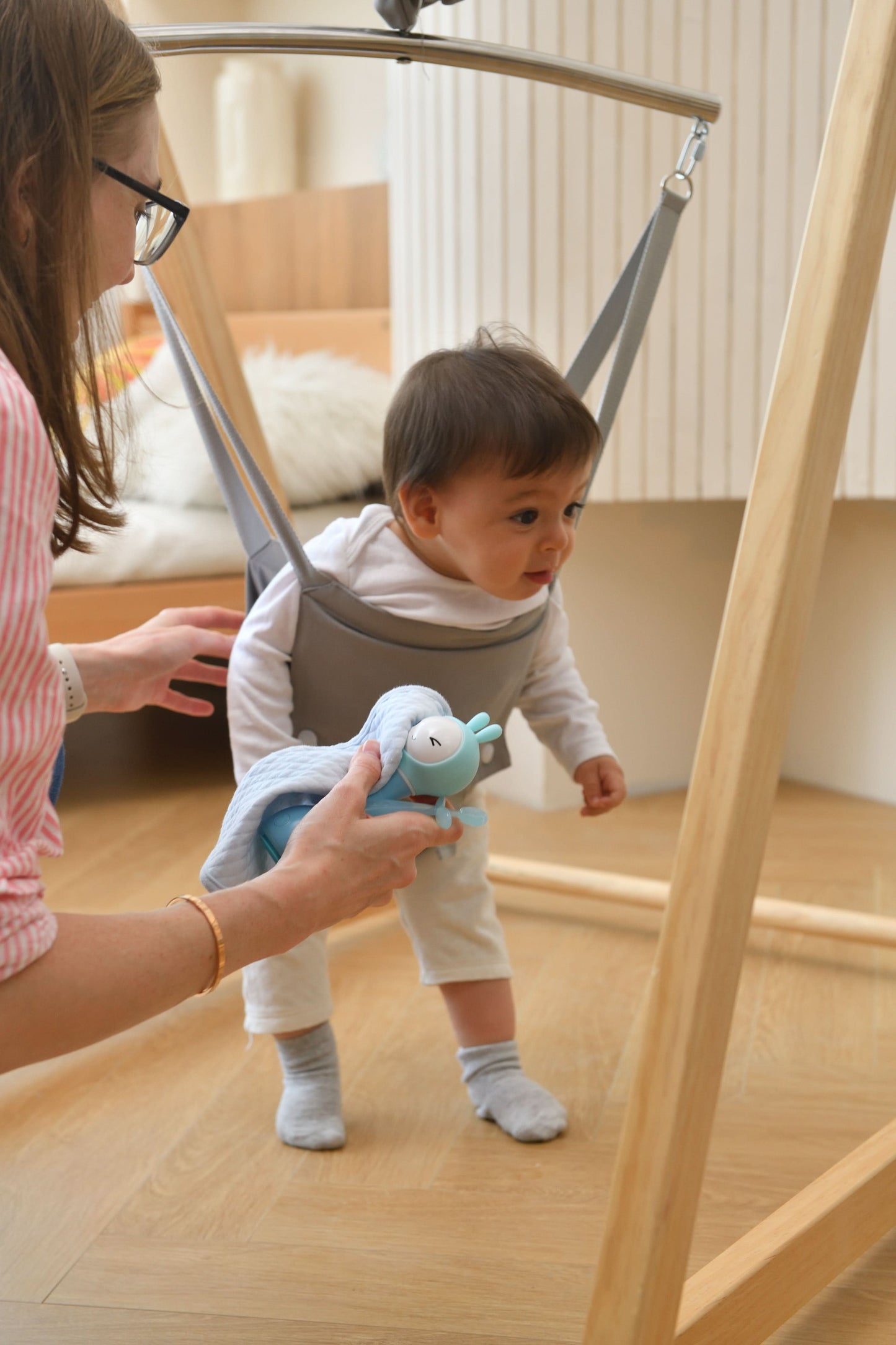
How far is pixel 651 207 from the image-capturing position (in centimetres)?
158

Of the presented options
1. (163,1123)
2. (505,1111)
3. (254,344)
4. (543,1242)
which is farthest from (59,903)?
(254,344)

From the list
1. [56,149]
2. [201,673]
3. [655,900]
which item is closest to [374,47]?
[56,149]

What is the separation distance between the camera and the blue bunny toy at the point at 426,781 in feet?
2.06

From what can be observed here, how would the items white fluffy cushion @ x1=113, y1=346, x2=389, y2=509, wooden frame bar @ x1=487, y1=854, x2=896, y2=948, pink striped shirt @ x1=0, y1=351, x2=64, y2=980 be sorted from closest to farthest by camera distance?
1. pink striped shirt @ x1=0, y1=351, x2=64, y2=980
2. wooden frame bar @ x1=487, y1=854, x2=896, y2=948
3. white fluffy cushion @ x1=113, y1=346, x2=389, y2=509

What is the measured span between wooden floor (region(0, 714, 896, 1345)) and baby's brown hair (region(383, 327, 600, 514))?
1.67 ft

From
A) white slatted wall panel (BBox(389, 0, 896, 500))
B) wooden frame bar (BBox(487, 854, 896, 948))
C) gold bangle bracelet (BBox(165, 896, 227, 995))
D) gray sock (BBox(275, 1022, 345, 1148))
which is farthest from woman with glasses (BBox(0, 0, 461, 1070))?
white slatted wall panel (BBox(389, 0, 896, 500))

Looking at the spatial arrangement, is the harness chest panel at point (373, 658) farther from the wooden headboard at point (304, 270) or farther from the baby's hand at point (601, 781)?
the wooden headboard at point (304, 270)

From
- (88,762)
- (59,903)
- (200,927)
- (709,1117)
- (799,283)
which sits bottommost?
(88,762)

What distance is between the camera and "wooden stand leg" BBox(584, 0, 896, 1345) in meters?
0.60

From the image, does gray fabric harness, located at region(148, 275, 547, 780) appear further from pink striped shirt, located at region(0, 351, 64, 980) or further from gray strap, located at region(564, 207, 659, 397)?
pink striped shirt, located at region(0, 351, 64, 980)

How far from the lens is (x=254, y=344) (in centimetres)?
281

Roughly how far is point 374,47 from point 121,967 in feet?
1.91

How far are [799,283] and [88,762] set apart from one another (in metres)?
1.79

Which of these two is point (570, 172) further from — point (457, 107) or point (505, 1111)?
point (505, 1111)
